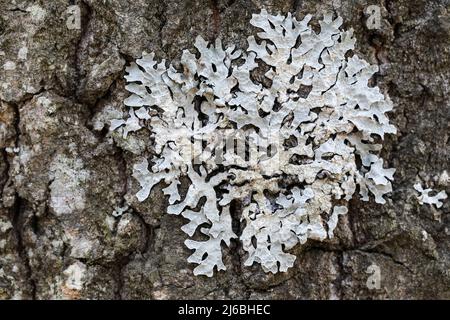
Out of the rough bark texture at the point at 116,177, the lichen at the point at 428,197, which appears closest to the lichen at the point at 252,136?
the rough bark texture at the point at 116,177

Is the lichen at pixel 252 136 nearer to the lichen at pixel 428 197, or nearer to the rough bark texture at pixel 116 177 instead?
the rough bark texture at pixel 116 177

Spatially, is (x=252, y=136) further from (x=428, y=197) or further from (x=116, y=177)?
(x=428, y=197)

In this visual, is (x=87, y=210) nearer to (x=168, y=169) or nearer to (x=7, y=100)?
(x=168, y=169)

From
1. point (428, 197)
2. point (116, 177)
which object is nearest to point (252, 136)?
point (116, 177)

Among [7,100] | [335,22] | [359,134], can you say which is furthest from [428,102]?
[7,100]

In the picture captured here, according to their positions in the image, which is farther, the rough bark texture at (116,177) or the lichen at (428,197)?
the lichen at (428,197)
